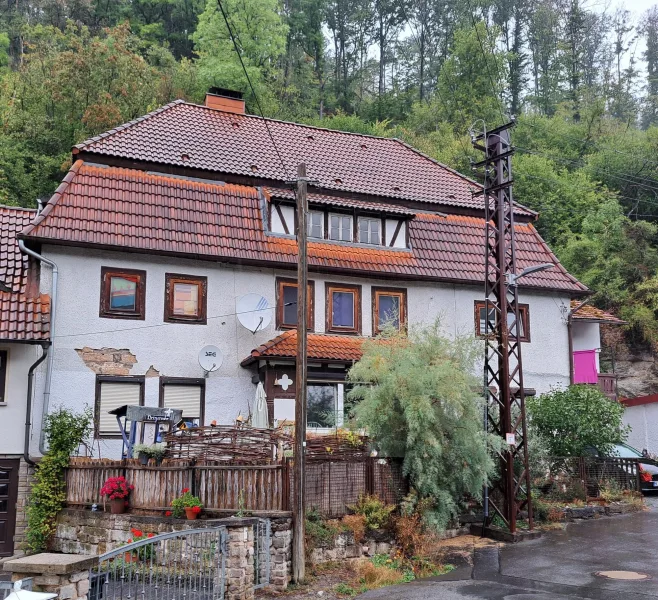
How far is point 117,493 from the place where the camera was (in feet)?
54.3

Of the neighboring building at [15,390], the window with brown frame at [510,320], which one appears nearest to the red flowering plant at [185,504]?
the neighboring building at [15,390]

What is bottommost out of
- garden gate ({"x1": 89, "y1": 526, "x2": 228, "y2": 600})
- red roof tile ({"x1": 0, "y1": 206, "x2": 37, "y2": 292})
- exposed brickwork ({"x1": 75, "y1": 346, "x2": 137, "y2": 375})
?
garden gate ({"x1": 89, "y1": 526, "x2": 228, "y2": 600})

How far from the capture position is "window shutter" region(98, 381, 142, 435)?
20656 mm

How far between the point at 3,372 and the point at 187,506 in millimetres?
7674

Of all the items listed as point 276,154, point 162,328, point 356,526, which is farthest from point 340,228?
point 356,526

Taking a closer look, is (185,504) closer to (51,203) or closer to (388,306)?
(51,203)

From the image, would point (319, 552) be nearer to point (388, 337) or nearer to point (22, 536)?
point (388, 337)

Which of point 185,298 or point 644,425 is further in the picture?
point 644,425

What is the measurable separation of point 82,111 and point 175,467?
26564 mm

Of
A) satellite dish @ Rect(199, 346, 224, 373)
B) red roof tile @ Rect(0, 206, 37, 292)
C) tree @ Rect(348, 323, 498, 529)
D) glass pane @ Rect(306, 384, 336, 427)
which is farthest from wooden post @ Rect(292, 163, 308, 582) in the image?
red roof tile @ Rect(0, 206, 37, 292)

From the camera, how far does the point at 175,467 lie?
51.3 ft

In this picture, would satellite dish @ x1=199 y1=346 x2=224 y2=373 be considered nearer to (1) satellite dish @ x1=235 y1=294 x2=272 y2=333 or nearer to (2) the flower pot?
(1) satellite dish @ x1=235 y1=294 x2=272 y2=333

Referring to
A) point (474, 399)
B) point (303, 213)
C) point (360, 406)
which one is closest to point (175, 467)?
point (360, 406)

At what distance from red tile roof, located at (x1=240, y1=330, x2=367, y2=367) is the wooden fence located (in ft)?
15.2
